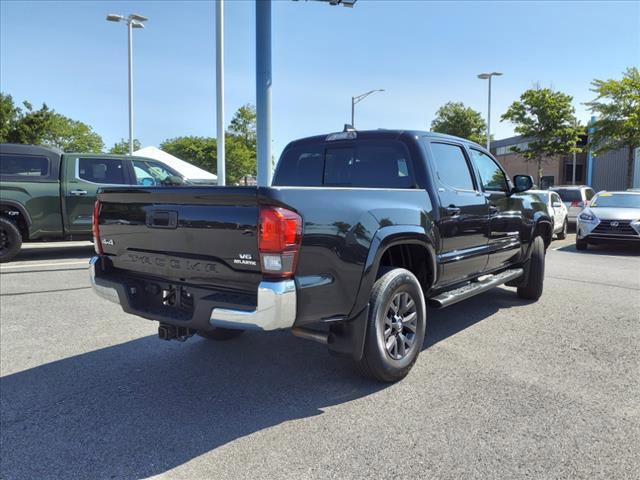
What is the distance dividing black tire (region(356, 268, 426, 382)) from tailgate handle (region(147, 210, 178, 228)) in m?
1.46

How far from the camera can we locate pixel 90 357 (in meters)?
4.49

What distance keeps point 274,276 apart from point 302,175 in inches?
95.4

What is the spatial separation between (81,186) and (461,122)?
44468 millimetres

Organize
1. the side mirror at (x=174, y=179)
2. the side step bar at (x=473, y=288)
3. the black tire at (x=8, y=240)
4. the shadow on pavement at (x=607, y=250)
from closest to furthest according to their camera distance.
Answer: the side step bar at (x=473, y=288)
the black tire at (x=8, y=240)
the side mirror at (x=174, y=179)
the shadow on pavement at (x=607, y=250)

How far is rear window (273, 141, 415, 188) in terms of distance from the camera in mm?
4477

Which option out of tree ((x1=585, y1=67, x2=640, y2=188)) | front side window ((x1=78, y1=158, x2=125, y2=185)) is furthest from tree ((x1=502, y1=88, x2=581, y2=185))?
front side window ((x1=78, y1=158, x2=125, y2=185))

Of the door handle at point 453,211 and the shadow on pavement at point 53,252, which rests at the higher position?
the door handle at point 453,211

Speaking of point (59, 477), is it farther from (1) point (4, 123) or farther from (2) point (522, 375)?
(1) point (4, 123)

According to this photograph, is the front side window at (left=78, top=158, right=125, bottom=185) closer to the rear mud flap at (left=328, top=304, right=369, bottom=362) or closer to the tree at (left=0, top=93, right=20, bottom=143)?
the rear mud flap at (left=328, top=304, right=369, bottom=362)

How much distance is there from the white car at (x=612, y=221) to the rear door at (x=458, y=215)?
8.49 m

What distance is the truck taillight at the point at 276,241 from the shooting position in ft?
9.61

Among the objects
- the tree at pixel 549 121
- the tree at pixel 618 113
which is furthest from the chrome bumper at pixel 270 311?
the tree at pixel 549 121

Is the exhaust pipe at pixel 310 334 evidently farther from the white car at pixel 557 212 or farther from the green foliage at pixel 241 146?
the green foliage at pixel 241 146

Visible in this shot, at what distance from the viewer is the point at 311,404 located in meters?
3.53
